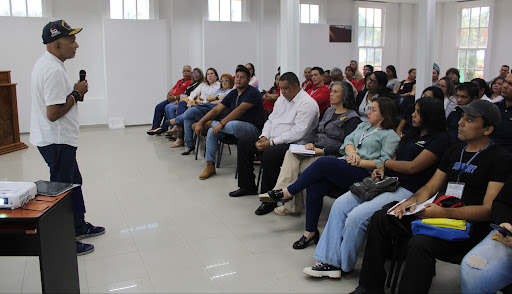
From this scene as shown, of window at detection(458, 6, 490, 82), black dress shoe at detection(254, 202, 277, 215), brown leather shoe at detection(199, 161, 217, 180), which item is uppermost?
window at detection(458, 6, 490, 82)

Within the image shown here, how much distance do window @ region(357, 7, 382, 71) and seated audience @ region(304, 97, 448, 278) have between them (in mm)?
9690

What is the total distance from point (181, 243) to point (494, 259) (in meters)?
2.11

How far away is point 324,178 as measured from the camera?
3.08 meters

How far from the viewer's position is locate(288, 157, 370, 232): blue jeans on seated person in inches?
119

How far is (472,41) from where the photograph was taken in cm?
1161

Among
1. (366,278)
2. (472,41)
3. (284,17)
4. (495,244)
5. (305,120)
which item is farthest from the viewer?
(472,41)

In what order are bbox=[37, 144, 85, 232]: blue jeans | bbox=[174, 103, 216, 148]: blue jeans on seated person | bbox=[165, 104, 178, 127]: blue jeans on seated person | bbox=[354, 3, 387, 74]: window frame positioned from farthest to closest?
bbox=[354, 3, 387, 74]: window frame < bbox=[165, 104, 178, 127]: blue jeans on seated person < bbox=[174, 103, 216, 148]: blue jeans on seated person < bbox=[37, 144, 85, 232]: blue jeans

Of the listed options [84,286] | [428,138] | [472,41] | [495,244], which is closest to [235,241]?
[84,286]

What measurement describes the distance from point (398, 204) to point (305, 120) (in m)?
1.67

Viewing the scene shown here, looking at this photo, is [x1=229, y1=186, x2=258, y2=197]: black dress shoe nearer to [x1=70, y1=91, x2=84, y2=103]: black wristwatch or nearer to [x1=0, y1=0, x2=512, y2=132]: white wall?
[x1=70, y1=91, x2=84, y2=103]: black wristwatch

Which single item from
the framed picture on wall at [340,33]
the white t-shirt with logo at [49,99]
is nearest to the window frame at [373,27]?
the framed picture on wall at [340,33]

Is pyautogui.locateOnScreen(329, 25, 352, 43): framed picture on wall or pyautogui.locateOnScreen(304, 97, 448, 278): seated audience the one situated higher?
pyautogui.locateOnScreen(329, 25, 352, 43): framed picture on wall

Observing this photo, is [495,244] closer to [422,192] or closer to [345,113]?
[422,192]

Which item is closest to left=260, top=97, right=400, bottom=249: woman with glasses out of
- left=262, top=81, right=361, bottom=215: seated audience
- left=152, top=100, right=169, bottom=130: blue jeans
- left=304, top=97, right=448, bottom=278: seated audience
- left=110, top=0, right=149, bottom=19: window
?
left=304, top=97, right=448, bottom=278: seated audience
